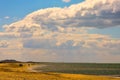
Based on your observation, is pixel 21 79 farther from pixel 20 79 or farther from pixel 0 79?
pixel 0 79

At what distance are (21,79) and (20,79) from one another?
0.55 ft

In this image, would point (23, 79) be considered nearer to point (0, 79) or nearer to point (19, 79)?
point (19, 79)

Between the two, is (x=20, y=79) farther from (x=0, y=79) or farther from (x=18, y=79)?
(x=0, y=79)

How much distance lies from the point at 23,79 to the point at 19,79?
0.71m

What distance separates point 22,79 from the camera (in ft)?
163

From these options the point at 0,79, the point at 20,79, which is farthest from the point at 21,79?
the point at 0,79

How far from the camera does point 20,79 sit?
50.0m

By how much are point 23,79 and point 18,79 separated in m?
0.86

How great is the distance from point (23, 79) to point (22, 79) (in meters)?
0.19

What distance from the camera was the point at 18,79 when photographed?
164 ft

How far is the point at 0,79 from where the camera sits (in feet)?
160

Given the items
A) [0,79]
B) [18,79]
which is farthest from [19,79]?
[0,79]

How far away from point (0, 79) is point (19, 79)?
3.18 metres

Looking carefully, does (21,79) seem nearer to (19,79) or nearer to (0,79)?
(19,79)
